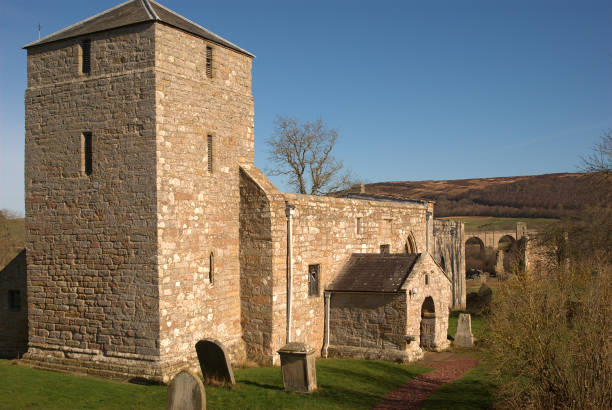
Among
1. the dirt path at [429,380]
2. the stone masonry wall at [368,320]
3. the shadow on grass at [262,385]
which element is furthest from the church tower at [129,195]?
the dirt path at [429,380]

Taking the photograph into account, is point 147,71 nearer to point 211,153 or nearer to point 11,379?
point 211,153

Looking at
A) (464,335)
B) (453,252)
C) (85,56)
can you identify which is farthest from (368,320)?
(453,252)

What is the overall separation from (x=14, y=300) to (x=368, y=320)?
11.1 m

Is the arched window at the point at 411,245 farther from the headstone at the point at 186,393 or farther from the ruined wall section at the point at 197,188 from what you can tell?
the headstone at the point at 186,393

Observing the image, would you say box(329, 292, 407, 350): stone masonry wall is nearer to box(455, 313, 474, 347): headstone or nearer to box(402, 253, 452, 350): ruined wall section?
box(402, 253, 452, 350): ruined wall section

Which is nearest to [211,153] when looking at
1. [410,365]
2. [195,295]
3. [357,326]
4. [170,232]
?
[170,232]

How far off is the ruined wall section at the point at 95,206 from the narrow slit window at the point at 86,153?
11 cm

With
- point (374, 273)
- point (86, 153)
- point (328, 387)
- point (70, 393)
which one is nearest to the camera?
point (70, 393)

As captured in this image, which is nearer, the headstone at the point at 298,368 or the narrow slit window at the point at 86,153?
the headstone at the point at 298,368

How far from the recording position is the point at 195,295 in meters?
14.9

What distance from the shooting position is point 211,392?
1305cm

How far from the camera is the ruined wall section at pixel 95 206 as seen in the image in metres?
14.0

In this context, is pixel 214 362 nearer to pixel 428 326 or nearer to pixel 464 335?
pixel 428 326

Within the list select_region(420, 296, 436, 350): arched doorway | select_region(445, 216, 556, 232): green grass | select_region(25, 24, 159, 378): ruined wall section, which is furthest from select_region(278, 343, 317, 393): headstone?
select_region(445, 216, 556, 232): green grass
